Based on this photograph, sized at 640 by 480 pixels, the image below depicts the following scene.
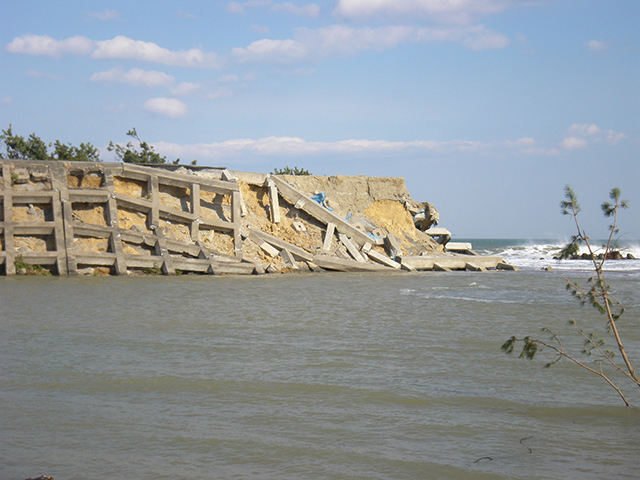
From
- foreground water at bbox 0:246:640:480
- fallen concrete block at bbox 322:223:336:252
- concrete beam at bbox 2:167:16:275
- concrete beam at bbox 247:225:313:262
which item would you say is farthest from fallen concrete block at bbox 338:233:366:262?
concrete beam at bbox 2:167:16:275

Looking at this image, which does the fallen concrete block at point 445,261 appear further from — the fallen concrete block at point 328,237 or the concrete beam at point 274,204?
the concrete beam at point 274,204

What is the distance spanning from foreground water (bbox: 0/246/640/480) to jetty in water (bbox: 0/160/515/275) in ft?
19.3

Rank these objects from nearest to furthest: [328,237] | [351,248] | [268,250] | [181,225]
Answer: [181,225] → [268,250] → [328,237] → [351,248]

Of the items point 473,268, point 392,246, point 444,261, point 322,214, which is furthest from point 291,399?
point 473,268

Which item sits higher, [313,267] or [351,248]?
[351,248]

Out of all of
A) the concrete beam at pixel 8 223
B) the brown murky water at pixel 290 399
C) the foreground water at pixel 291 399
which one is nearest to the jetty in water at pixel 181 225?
the concrete beam at pixel 8 223

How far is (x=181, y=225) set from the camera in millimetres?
18984

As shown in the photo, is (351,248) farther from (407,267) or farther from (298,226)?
(407,267)

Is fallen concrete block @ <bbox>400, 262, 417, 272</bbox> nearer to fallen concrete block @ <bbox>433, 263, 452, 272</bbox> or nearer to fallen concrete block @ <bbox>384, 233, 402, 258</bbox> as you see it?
fallen concrete block @ <bbox>384, 233, 402, 258</bbox>

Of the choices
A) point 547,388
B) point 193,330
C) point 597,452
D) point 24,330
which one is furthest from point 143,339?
point 597,452

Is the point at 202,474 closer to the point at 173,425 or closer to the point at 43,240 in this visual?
the point at 173,425

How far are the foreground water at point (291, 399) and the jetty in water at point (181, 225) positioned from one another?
588cm

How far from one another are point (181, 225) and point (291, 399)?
14.0m

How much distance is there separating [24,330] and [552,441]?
718 centimetres
